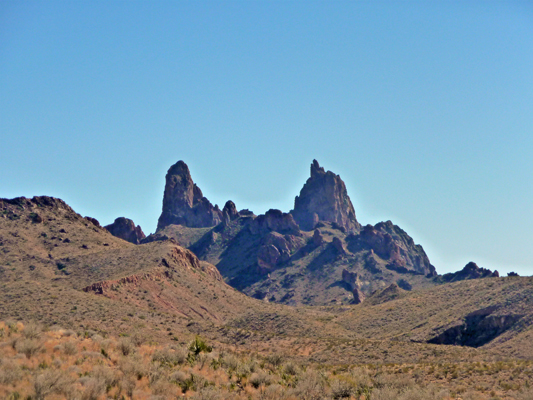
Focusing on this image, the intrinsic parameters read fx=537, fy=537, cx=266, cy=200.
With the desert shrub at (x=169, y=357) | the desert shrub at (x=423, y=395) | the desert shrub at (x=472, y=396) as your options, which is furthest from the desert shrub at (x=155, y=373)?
the desert shrub at (x=472, y=396)

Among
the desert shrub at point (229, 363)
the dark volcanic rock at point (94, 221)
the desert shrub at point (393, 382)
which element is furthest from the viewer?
the dark volcanic rock at point (94, 221)

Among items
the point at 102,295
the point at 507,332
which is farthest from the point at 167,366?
the point at 507,332

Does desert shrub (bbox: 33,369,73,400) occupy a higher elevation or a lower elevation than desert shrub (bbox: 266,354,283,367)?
lower

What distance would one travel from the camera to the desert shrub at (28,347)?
2708 cm

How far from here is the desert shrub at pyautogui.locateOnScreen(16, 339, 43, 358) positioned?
88.8 ft

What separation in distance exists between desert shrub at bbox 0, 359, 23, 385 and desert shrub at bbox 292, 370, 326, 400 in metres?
13.8

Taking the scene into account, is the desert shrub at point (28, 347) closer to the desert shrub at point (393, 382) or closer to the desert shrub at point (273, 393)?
the desert shrub at point (273, 393)

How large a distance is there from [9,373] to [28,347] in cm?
Answer: 509

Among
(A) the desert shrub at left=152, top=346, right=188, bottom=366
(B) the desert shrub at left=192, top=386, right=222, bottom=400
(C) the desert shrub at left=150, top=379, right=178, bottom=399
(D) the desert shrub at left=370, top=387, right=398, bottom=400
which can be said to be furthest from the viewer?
(A) the desert shrub at left=152, top=346, right=188, bottom=366

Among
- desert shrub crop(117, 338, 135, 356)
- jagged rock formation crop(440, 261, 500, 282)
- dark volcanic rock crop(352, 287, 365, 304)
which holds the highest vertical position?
jagged rock formation crop(440, 261, 500, 282)

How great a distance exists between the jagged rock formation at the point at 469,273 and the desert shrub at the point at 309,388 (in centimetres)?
13909

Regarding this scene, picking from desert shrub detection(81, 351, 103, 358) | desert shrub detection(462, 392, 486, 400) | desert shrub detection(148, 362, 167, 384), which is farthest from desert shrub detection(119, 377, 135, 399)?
desert shrub detection(462, 392, 486, 400)

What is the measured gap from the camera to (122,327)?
203 feet

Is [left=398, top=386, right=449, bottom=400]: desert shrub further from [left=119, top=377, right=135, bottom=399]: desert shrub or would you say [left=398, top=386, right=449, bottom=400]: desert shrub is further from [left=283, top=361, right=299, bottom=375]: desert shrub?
[left=119, top=377, right=135, bottom=399]: desert shrub
